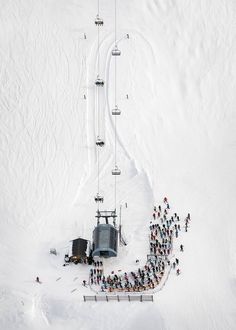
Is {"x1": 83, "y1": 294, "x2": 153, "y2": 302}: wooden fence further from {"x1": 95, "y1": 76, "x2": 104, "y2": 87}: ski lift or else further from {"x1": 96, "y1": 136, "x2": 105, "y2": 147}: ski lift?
{"x1": 95, "y1": 76, "x2": 104, "y2": 87}: ski lift

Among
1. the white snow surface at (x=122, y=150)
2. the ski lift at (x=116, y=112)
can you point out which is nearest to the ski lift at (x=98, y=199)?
the white snow surface at (x=122, y=150)

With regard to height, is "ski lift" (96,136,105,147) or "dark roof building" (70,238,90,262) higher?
→ "ski lift" (96,136,105,147)

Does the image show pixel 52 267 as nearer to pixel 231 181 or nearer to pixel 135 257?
pixel 135 257

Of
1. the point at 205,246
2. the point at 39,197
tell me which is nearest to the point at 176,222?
the point at 205,246

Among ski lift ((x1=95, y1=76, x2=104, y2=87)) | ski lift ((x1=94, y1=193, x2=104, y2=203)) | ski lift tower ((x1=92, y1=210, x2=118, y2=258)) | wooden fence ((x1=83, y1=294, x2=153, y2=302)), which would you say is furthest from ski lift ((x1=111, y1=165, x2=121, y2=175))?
wooden fence ((x1=83, y1=294, x2=153, y2=302))

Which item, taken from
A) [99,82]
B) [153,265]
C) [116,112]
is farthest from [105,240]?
[99,82]
